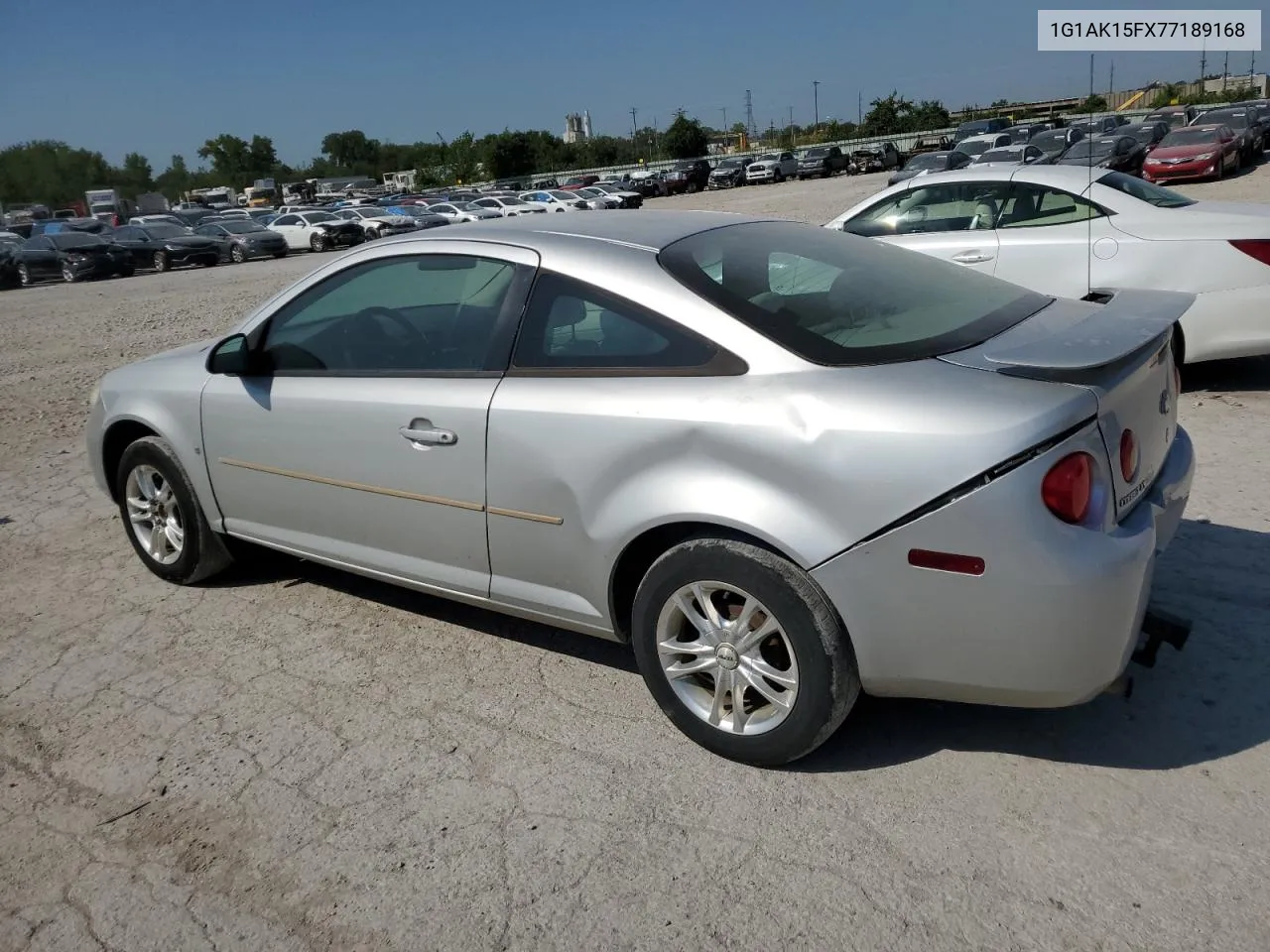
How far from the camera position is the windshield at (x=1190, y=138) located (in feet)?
90.3

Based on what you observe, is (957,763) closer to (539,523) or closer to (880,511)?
(880,511)

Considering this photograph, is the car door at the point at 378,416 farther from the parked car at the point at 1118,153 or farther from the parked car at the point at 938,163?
the parked car at the point at 938,163

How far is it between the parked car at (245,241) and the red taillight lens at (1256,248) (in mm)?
29584

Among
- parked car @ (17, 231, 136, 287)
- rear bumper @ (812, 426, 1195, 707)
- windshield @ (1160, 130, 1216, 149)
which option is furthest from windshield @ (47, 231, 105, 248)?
rear bumper @ (812, 426, 1195, 707)

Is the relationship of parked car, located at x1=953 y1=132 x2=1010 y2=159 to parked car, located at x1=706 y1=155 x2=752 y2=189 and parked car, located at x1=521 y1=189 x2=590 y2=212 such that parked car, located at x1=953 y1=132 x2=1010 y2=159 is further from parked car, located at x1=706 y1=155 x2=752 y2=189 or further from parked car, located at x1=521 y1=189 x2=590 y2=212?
parked car, located at x1=706 y1=155 x2=752 y2=189

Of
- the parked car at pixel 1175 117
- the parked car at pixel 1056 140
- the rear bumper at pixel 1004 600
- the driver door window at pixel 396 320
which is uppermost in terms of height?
the parked car at pixel 1175 117

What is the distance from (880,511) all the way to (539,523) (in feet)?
3.77

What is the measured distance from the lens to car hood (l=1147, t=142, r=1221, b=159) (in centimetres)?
2647

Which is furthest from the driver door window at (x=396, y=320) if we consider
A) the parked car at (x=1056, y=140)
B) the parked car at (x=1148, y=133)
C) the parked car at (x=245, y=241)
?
the parked car at (x=1148, y=133)

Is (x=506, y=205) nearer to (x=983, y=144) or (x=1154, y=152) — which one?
(x=983, y=144)

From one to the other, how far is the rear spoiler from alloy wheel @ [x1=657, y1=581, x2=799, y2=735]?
0.93 meters

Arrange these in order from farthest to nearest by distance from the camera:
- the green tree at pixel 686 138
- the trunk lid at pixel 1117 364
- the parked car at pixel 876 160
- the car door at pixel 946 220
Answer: the green tree at pixel 686 138, the parked car at pixel 876 160, the car door at pixel 946 220, the trunk lid at pixel 1117 364

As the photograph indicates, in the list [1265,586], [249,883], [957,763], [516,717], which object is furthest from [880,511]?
[1265,586]

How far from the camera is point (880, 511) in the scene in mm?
2590
